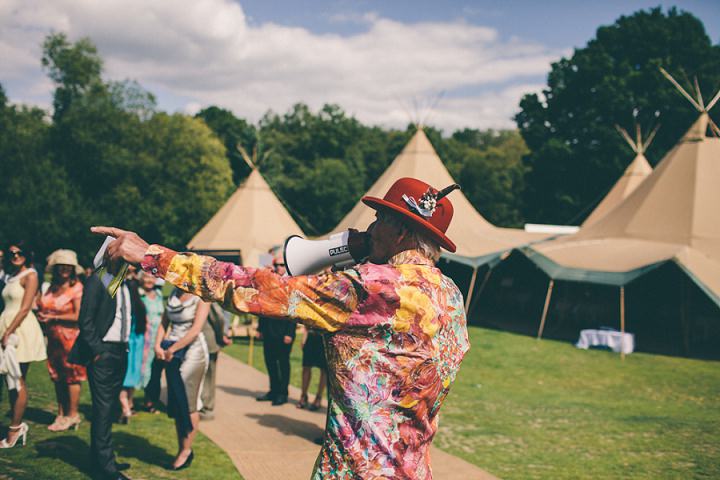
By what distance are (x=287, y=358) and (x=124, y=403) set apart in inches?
86.9

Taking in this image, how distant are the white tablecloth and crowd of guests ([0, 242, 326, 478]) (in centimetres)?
987

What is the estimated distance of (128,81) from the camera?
36.6 meters

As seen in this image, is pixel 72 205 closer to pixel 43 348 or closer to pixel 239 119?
pixel 43 348

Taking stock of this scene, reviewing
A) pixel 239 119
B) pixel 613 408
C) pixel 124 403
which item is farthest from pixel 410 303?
pixel 239 119

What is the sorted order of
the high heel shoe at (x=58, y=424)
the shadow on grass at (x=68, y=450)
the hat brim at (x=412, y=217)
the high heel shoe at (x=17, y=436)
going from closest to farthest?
the hat brim at (x=412, y=217) → the shadow on grass at (x=68, y=450) → the high heel shoe at (x=17, y=436) → the high heel shoe at (x=58, y=424)

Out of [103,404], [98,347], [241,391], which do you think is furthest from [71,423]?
[241,391]

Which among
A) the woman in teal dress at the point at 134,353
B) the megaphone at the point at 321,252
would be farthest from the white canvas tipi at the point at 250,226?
the megaphone at the point at 321,252

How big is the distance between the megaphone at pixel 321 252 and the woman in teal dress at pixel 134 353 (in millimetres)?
4849

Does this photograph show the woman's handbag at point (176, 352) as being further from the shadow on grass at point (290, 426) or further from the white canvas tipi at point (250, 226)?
the white canvas tipi at point (250, 226)

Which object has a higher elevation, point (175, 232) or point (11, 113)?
point (11, 113)

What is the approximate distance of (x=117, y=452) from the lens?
5859mm

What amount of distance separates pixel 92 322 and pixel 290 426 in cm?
303

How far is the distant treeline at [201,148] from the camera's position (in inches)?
954

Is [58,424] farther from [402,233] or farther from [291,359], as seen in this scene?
[291,359]
